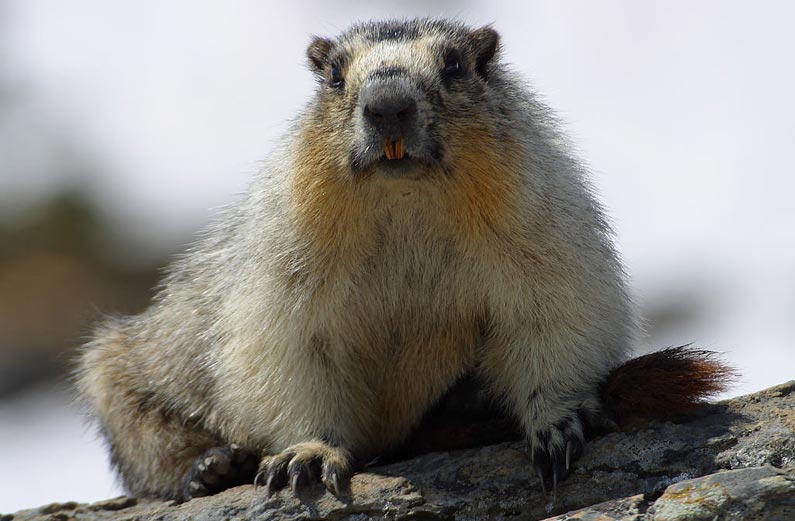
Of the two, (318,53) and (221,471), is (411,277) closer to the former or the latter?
(318,53)

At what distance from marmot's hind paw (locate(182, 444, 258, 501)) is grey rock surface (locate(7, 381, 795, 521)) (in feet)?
1.84

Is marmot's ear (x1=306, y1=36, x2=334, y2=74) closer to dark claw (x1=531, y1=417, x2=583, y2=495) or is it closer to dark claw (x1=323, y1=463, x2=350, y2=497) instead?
dark claw (x1=323, y1=463, x2=350, y2=497)

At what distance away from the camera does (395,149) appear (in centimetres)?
601

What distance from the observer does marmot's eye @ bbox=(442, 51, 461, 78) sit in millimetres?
6566

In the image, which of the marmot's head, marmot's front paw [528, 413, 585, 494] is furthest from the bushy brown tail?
the marmot's head

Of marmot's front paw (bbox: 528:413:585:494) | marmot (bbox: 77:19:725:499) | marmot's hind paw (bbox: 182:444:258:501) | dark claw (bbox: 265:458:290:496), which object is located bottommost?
marmot's front paw (bbox: 528:413:585:494)

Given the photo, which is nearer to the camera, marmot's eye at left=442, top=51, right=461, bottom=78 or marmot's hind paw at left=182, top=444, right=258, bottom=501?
marmot's eye at left=442, top=51, right=461, bottom=78

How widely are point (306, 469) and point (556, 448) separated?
58.2 inches

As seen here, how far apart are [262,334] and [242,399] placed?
55 cm

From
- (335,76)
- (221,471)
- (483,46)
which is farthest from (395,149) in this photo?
(221,471)

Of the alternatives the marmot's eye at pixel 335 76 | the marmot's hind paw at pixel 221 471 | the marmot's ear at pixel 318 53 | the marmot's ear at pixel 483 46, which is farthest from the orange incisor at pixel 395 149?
the marmot's hind paw at pixel 221 471

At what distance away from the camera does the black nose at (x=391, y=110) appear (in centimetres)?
596

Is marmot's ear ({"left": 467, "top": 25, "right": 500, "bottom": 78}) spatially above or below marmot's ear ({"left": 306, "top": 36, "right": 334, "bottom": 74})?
below

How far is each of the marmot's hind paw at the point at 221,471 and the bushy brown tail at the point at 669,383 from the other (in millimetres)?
2486
